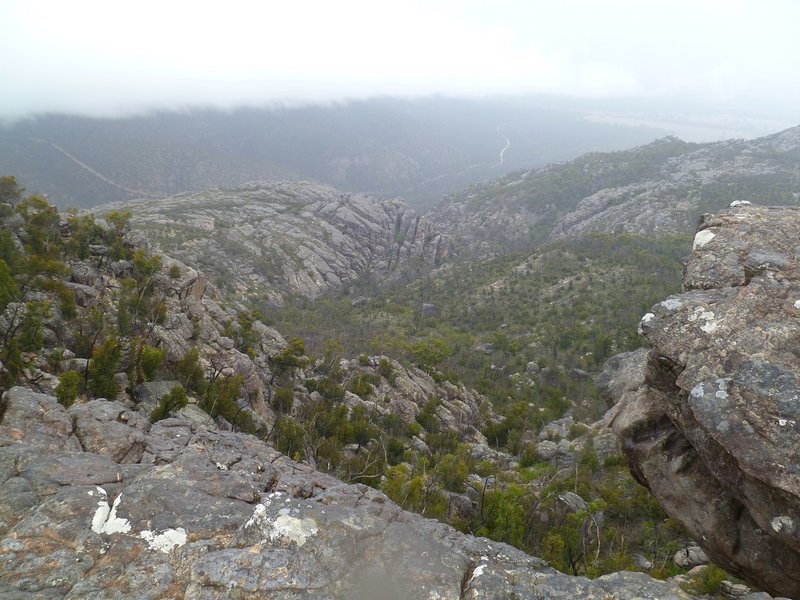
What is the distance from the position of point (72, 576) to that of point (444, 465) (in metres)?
26.6

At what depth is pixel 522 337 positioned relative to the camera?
292ft

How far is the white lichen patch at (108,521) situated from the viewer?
9008 millimetres

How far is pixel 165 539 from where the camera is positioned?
8961mm

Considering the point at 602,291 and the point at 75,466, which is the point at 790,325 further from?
the point at 602,291

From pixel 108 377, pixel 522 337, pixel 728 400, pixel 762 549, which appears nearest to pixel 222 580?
pixel 728 400

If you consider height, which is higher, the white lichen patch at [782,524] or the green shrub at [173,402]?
the white lichen patch at [782,524]

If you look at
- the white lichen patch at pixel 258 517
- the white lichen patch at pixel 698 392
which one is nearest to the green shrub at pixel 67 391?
the white lichen patch at pixel 258 517

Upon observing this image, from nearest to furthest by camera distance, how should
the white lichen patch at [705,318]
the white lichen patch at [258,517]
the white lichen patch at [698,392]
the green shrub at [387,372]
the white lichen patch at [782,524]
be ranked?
the white lichen patch at [782,524] < the white lichen patch at [258,517] < the white lichen patch at [698,392] < the white lichen patch at [705,318] < the green shrub at [387,372]

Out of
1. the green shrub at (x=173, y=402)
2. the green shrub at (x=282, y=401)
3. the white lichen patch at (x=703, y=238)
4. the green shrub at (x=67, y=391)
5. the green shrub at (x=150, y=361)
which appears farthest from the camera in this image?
the green shrub at (x=282, y=401)

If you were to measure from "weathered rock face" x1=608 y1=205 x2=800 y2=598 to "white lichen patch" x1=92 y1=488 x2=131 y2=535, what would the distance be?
12379 mm

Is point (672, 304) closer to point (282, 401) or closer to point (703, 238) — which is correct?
point (703, 238)

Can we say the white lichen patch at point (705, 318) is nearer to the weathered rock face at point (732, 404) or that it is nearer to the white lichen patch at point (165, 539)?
the weathered rock face at point (732, 404)

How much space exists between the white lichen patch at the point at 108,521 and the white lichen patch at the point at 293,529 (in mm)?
2966

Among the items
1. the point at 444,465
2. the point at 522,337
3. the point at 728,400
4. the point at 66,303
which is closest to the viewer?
the point at 728,400
